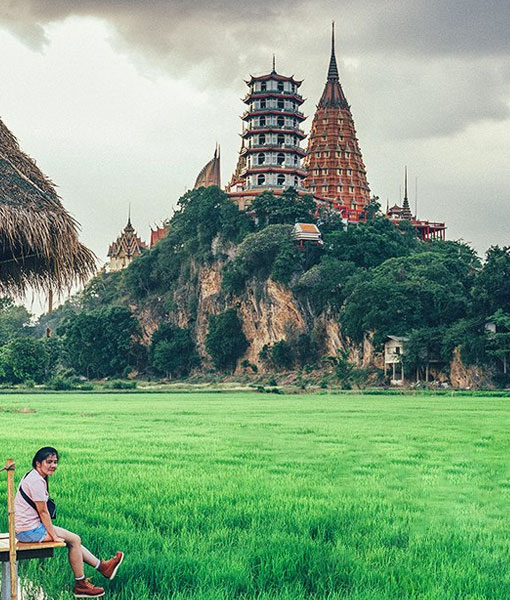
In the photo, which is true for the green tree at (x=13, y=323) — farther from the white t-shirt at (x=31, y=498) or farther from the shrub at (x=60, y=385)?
the white t-shirt at (x=31, y=498)

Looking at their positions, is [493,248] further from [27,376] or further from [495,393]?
[27,376]

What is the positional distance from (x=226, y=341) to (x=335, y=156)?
27.5 metres

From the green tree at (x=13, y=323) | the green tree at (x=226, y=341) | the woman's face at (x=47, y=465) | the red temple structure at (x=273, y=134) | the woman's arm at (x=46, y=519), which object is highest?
the red temple structure at (x=273, y=134)

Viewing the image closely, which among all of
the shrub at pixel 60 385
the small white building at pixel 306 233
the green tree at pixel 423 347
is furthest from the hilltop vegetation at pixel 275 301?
the shrub at pixel 60 385

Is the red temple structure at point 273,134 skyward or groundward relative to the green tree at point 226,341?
skyward

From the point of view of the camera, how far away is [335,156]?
3460 inches

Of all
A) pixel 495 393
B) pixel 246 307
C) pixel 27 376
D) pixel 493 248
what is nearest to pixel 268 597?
pixel 495 393

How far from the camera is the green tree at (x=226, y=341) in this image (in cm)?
7069

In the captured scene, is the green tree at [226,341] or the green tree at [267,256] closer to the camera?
the green tree at [267,256]

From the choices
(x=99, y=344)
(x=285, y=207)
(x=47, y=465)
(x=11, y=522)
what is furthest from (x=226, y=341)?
(x=11, y=522)

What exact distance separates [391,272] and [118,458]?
46.1 metres

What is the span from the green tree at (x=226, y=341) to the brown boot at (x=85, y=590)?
65.1m

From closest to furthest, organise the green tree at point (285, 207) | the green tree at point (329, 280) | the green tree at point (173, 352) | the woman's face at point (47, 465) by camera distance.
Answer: the woman's face at point (47, 465)
the green tree at point (329, 280)
the green tree at point (285, 207)
the green tree at point (173, 352)

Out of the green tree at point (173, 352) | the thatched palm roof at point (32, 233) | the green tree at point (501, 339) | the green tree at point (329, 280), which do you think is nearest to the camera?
the thatched palm roof at point (32, 233)
